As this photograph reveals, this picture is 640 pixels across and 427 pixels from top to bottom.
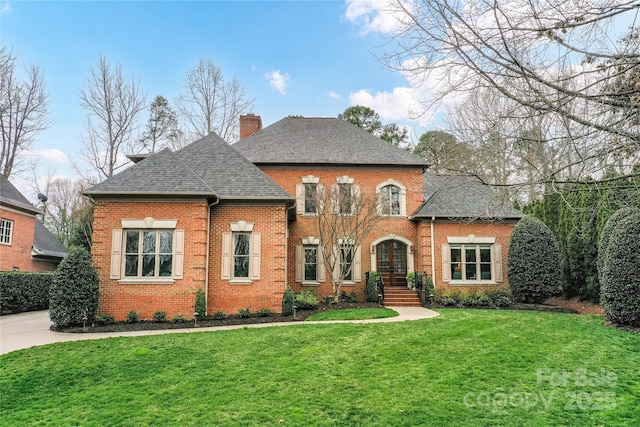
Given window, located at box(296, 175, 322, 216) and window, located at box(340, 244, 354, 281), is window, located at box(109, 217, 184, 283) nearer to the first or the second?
window, located at box(340, 244, 354, 281)

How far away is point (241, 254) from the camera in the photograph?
39.8 ft

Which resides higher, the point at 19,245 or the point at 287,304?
the point at 19,245

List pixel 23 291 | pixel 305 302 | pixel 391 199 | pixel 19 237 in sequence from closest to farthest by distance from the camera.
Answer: pixel 305 302 → pixel 23 291 → pixel 391 199 → pixel 19 237

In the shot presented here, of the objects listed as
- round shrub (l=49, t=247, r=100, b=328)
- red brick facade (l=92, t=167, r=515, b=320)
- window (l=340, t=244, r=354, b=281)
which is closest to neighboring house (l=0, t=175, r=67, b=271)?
red brick facade (l=92, t=167, r=515, b=320)

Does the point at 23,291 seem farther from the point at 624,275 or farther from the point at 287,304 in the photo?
the point at 624,275

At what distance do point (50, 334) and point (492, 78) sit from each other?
447 inches

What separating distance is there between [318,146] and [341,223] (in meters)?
4.93

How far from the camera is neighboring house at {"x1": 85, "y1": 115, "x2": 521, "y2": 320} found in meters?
11.2

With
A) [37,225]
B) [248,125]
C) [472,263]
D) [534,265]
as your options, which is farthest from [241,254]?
[37,225]

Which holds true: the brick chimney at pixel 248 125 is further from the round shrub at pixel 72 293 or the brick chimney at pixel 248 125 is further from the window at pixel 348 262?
the round shrub at pixel 72 293

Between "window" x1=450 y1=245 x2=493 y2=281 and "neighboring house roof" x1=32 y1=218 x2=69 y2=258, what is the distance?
20.9 metres

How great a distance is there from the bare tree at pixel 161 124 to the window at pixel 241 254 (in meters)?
18.2

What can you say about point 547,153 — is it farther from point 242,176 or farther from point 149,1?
point 149,1

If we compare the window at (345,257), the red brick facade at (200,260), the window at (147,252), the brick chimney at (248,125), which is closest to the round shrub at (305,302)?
the red brick facade at (200,260)
